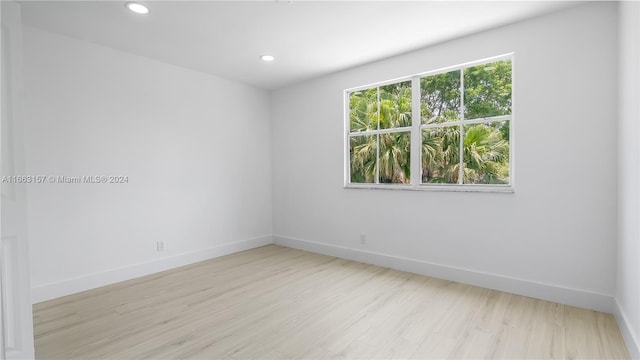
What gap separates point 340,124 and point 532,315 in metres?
3.08

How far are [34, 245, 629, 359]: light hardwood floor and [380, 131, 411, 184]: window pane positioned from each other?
1264 millimetres

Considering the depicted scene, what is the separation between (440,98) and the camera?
11.9 ft

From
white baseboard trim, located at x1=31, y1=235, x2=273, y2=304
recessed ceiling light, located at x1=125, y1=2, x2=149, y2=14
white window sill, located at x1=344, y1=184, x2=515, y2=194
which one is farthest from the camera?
white window sill, located at x1=344, y1=184, x2=515, y2=194

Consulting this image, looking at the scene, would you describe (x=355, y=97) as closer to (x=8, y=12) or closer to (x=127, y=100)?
(x=127, y=100)

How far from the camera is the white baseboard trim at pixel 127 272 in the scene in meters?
3.03

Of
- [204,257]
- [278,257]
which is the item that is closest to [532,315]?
[278,257]

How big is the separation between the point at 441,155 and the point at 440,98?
0.68 meters

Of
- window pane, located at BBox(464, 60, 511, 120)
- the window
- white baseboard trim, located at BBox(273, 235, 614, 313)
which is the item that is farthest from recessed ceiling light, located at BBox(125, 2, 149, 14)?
white baseboard trim, located at BBox(273, 235, 614, 313)

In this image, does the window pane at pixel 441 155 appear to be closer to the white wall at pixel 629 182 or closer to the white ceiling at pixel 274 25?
the white ceiling at pixel 274 25

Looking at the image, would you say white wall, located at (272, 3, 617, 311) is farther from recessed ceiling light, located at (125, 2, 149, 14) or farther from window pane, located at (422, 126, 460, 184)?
recessed ceiling light, located at (125, 2, 149, 14)

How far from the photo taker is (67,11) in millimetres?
2689

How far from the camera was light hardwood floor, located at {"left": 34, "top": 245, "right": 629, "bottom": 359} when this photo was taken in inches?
83.3

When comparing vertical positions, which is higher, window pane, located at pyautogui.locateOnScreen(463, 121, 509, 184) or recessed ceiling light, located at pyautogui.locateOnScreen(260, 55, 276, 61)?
recessed ceiling light, located at pyautogui.locateOnScreen(260, 55, 276, 61)

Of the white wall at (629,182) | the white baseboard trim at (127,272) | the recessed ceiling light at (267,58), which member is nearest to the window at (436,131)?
the white wall at (629,182)
